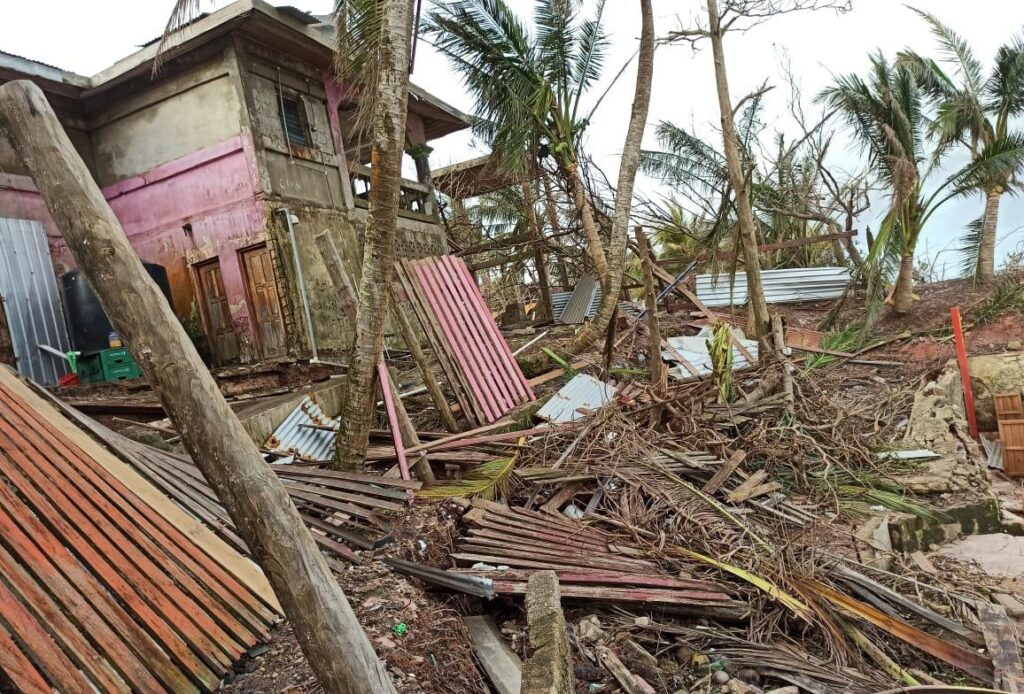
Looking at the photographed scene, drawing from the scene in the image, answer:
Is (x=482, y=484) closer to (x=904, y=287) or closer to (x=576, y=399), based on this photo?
(x=576, y=399)

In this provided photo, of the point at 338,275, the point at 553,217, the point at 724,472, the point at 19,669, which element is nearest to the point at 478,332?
the point at 338,275

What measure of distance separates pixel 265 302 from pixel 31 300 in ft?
10.7

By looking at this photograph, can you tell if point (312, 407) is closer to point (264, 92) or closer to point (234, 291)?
point (234, 291)

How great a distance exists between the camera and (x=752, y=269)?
8.54 m

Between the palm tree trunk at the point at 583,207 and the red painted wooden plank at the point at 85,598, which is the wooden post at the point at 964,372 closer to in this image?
the palm tree trunk at the point at 583,207

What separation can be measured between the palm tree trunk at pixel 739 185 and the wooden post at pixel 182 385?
753 cm

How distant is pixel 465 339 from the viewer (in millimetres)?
6695

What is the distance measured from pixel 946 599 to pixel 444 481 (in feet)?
11.7

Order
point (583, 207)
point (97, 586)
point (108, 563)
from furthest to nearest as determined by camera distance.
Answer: point (583, 207)
point (108, 563)
point (97, 586)

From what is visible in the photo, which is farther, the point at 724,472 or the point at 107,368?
the point at 107,368

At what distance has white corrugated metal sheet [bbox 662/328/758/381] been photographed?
321 inches

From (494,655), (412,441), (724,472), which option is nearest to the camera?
(494,655)

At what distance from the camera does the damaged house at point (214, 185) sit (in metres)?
9.30

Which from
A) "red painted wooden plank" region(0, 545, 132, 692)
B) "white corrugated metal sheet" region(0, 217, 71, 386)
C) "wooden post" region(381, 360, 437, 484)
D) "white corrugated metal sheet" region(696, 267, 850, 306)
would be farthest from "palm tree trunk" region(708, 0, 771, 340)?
"white corrugated metal sheet" region(0, 217, 71, 386)
